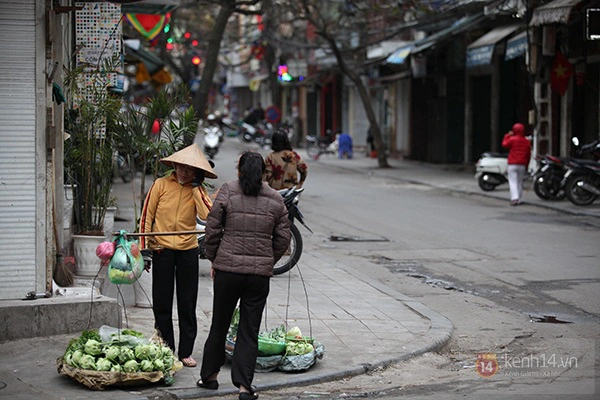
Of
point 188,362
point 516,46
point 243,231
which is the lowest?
point 188,362

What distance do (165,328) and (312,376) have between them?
1220 mm

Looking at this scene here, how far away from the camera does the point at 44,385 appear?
694 centimetres

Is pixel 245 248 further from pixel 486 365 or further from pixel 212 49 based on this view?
pixel 212 49

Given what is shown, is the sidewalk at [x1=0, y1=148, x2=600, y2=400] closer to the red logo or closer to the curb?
the curb

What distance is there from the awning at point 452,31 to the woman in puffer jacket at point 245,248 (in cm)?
2274

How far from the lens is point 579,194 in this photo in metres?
20.3

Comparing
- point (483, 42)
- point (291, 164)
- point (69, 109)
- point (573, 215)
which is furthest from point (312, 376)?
point (483, 42)

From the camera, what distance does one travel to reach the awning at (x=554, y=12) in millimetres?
20625

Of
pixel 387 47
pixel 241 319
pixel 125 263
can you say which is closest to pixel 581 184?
pixel 125 263

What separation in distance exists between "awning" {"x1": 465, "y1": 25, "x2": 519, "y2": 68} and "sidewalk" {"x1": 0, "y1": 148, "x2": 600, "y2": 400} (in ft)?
46.8

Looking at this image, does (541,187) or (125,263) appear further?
(541,187)

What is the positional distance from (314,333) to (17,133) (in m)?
3.06

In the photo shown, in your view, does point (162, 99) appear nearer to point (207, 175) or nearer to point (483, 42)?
point (207, 175)

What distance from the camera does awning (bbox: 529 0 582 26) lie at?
20.6 m
